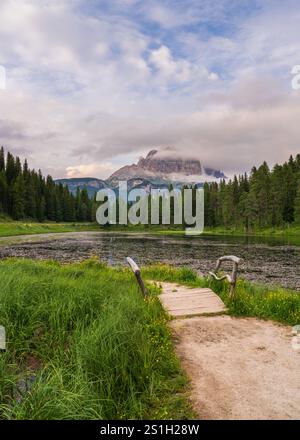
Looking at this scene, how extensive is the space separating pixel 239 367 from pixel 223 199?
10222 centimetres

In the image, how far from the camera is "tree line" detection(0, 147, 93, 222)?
334 ft

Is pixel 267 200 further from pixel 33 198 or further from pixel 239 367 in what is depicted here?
pixel 239 367

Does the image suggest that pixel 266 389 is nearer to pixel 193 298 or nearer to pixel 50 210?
pixel 193 298

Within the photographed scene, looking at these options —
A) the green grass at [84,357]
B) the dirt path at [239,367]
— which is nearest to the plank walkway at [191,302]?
the dirt path at [239,367]

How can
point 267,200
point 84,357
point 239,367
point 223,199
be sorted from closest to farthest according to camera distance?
1. point 84,357
2. point 239,367
3. point 267,200
4. point 223,199

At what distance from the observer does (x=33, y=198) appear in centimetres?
11025

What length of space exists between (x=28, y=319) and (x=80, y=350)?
7.93 ft

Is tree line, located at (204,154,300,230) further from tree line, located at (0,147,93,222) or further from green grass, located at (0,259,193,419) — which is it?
green grass, located at (0,259,193,419)

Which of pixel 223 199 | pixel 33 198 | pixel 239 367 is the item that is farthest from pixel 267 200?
pixel 239 367

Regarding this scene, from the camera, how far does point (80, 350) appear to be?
6.35 m

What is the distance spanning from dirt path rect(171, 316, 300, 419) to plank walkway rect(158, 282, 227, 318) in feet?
1.71
